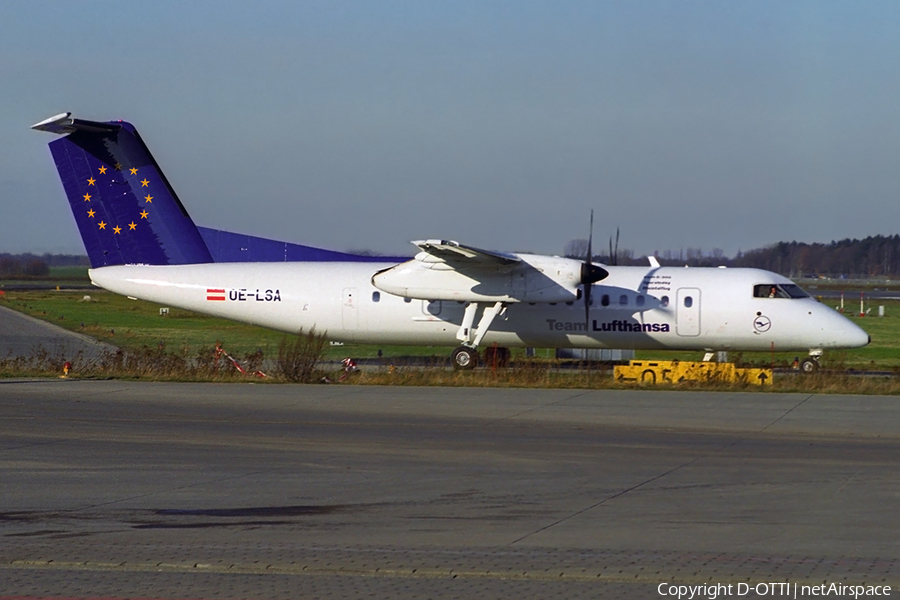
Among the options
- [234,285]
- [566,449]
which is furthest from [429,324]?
[566,449]

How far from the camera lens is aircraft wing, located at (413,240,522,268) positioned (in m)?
24.3

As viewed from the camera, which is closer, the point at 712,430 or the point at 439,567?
the point at 439,567

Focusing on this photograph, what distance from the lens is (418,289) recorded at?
86.4 feet

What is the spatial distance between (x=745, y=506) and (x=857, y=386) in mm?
13989

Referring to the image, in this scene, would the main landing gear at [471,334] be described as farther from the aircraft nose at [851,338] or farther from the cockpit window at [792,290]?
the aircraft nose at [851,338]

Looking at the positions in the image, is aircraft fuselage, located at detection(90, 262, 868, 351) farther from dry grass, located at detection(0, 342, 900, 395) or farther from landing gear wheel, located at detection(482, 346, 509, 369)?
dry grass, located at detection(0, 342, 900, 395)

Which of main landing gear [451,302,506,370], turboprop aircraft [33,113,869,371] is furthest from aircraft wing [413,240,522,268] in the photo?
main landing gear [451,302,506,370]

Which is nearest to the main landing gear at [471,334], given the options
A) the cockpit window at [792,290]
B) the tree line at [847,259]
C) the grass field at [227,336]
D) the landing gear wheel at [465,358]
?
the landing gear wheel at [465,358]

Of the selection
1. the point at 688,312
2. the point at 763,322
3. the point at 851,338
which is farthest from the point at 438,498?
the point at 851,338

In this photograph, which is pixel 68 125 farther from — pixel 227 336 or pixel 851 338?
pixel 851 338

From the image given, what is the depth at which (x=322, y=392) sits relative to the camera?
21750 mm

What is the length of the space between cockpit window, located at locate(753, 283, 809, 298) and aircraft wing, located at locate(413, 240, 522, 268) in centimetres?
666

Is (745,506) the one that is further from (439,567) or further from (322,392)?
(322,392)

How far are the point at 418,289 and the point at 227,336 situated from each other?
55.7 ft
